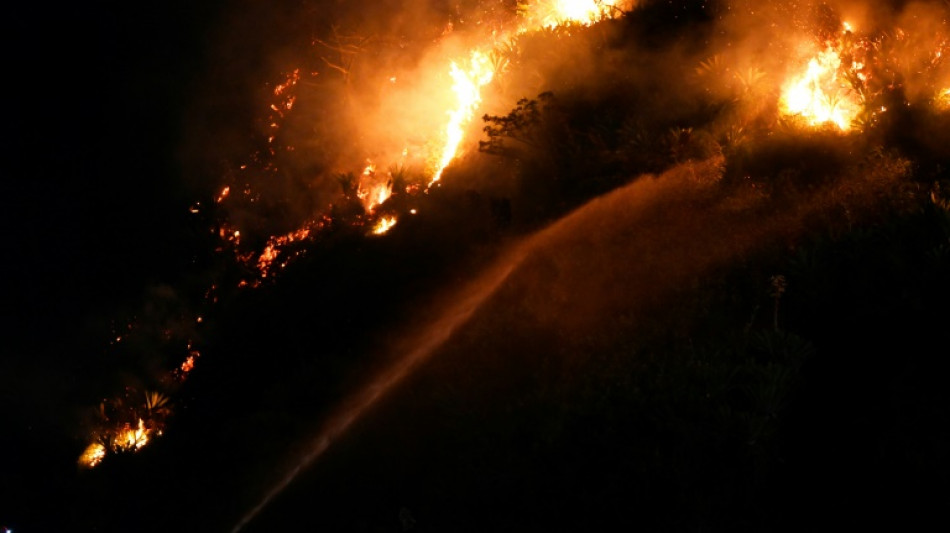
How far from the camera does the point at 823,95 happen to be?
332 inches

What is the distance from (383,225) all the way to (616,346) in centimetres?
579

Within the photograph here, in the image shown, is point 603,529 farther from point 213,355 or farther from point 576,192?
point 213,355

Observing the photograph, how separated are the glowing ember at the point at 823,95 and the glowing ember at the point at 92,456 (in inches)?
427

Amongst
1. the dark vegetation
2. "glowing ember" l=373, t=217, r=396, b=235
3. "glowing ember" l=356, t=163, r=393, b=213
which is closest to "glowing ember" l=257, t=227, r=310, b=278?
the dark vegetation

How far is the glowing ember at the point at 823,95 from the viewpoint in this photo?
8.24 m

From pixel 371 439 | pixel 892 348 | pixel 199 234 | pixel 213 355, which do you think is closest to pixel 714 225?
pixel 892 348

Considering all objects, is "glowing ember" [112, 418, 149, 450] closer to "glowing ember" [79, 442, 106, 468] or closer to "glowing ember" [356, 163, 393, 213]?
"glowing ember" [79, 442, 106, 468]

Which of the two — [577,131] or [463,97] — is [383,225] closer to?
[463,97]

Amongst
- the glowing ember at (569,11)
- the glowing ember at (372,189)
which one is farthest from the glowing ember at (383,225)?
the glowing ember at (569,11)

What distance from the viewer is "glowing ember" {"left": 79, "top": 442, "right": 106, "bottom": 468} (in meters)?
11.0

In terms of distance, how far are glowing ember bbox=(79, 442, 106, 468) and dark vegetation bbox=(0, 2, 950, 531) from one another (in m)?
0.33

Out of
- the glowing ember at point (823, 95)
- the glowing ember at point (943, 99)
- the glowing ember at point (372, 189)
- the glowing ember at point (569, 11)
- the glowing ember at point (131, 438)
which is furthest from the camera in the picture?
the glowing ember at point (372, 189)

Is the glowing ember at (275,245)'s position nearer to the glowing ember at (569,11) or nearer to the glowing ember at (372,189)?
the glowing ember at (372,189)

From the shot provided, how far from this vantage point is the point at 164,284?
46.3ft
